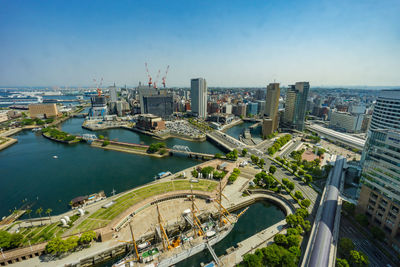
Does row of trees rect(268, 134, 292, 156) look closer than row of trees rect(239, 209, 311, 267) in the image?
No

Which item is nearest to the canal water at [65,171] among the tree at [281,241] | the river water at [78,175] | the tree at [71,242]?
the river water at [78,175]

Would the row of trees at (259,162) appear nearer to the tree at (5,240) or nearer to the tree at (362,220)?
the tree at (362,220)

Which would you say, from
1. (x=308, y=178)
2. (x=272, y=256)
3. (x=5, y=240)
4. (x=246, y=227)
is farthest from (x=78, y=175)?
(x=308, y=178)

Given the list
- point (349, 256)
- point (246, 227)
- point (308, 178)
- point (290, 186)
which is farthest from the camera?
point (308, 178)

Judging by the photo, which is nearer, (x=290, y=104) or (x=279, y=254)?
(x=279, y=254)

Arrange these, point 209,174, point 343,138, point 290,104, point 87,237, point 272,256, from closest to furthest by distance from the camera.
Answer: point 272,256 < point 87,237 < point 209,174 < point 343,138 < point 290,104

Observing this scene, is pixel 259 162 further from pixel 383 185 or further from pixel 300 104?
pixel 300 104

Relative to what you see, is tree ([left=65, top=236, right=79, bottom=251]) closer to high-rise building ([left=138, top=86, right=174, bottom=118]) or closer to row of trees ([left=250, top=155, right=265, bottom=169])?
row of trees ([left=250, top=155, right=265, bottom=169])

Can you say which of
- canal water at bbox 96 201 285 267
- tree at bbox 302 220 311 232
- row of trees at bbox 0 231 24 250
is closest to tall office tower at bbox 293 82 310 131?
canal water at bbox 96 201 285 267
